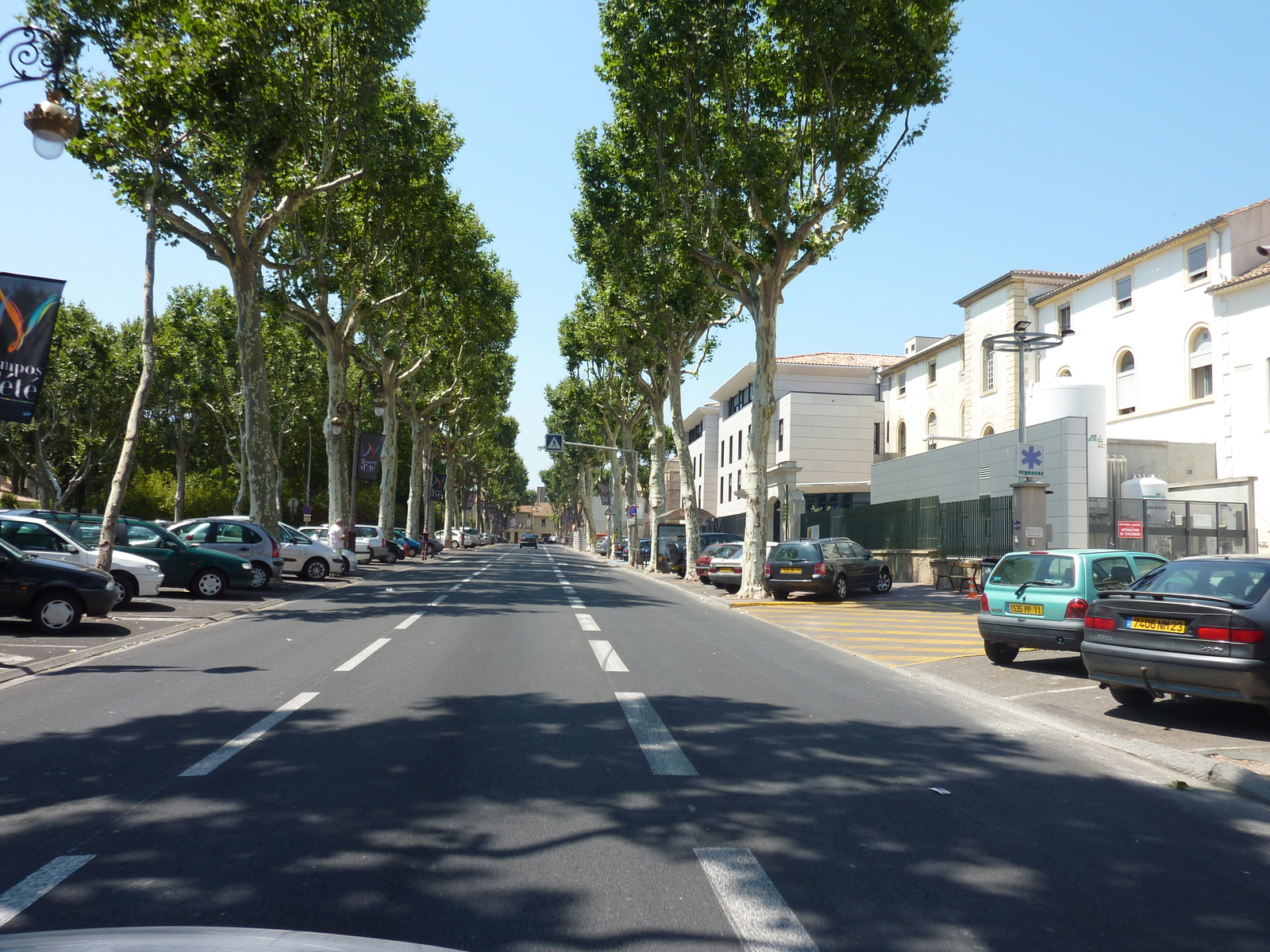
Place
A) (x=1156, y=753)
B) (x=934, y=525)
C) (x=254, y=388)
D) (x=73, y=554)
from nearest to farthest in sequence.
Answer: (x=1156, y=753) < (x=73, y=554) < (x=254, y=388) < (x=934, y=525)

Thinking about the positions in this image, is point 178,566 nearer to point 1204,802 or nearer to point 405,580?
point 405,580

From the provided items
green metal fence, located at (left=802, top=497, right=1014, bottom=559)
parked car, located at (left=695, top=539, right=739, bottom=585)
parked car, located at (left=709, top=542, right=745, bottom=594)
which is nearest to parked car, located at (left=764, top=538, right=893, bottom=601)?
parked car, located at (left=709, top=542, right=745, bottom=594)

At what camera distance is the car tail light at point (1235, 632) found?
7207 mm

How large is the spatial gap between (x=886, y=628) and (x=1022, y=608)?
563cm

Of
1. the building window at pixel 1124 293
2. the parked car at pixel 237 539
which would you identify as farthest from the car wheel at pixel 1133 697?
the building window at pixel 1124 293

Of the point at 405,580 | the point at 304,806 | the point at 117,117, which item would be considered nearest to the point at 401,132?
the point at 117,117

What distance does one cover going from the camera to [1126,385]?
36.4 meters

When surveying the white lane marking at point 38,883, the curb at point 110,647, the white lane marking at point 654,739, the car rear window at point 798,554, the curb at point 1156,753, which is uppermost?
the car rear window at point 798,554

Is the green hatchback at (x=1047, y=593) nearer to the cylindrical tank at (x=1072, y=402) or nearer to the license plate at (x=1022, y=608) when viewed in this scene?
the license plate at (x=1022, y=608)

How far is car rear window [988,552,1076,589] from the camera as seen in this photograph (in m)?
11.2

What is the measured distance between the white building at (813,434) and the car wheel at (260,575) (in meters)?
21.2

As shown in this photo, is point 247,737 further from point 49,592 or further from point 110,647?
point 49,592

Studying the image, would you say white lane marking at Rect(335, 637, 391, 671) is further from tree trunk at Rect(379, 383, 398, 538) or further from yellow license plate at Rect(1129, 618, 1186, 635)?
tree trunk at Rect(379, 383, 398, 538)

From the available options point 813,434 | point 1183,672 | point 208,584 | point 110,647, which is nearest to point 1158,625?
point 1183,672
